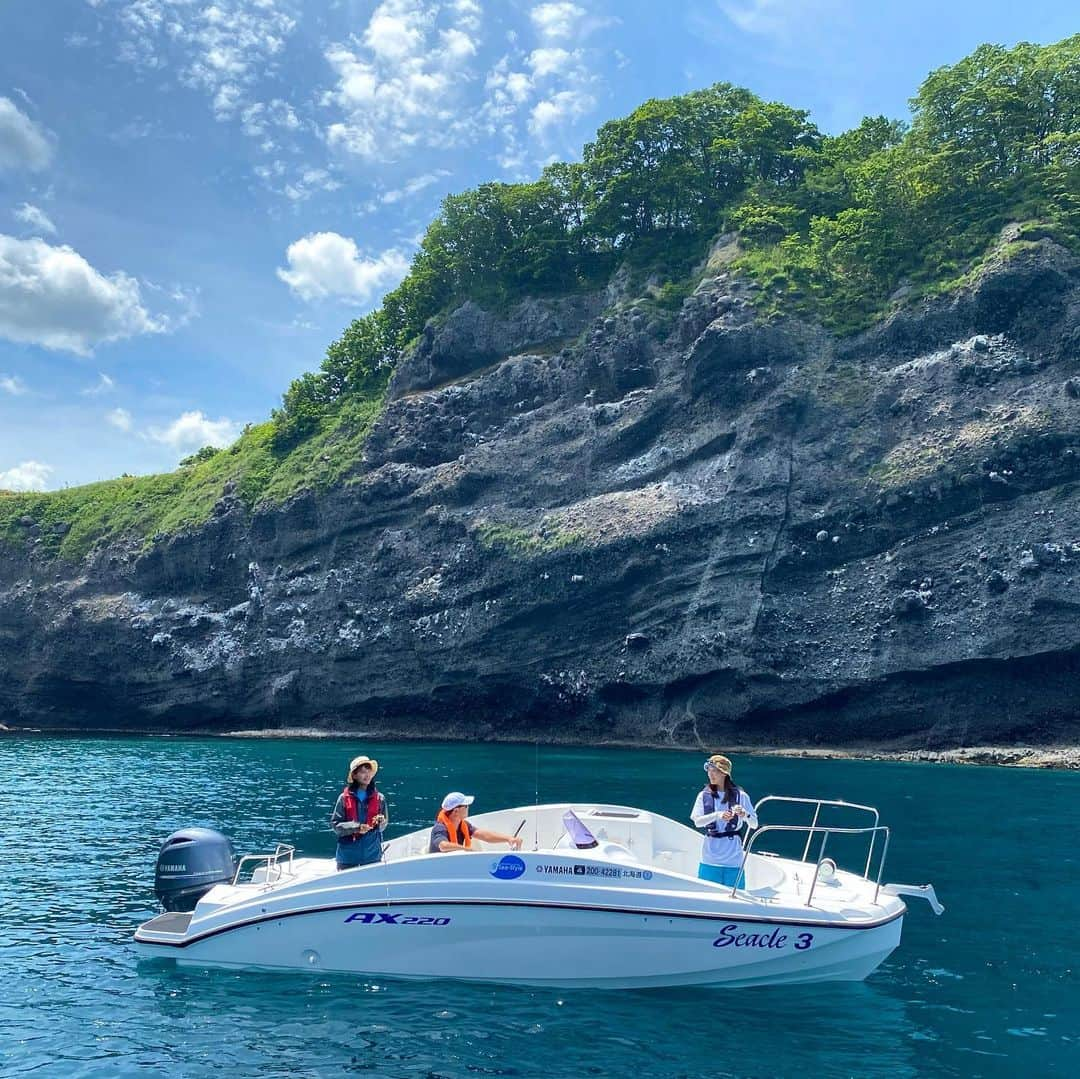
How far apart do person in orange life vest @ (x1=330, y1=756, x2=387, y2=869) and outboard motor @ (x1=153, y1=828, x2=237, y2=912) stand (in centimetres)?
215

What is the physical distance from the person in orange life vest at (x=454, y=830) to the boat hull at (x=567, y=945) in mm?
757

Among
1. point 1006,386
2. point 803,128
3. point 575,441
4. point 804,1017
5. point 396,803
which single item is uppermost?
point 803,128

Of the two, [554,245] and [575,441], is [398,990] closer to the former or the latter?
[575,441]

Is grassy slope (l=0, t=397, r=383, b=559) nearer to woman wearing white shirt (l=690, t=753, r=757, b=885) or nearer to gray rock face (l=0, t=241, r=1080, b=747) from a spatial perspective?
gray rock face (l=0, t=241, r=1080, b=747)

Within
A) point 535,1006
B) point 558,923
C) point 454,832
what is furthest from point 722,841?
point 454,832

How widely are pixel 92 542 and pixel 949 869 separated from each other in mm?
57391

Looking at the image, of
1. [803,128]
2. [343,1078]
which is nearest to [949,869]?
[343,1078]

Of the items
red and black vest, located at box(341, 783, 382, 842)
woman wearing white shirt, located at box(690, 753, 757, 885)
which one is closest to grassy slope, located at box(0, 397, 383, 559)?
red and black vest, located at box(341, 783, 382, 842)

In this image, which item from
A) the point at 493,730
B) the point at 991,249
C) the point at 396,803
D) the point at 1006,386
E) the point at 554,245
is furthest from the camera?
the point at 554,245

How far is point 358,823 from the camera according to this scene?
38.7 feet

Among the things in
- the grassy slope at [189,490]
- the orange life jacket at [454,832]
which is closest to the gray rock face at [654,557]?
the grassy slope at [189,490]

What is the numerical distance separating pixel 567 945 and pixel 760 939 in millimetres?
2178

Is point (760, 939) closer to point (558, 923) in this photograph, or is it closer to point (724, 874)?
point (724, 874)

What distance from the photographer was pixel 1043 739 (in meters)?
35.3
